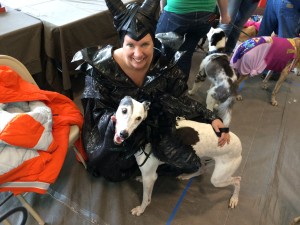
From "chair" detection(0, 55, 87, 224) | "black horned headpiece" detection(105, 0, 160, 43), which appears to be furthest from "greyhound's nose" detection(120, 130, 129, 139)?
"chair" detection(0, 55, 87, 224)

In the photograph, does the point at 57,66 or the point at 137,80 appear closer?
the point at 137,80

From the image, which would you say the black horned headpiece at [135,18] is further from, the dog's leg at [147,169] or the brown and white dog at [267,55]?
the brown and white dog at [267,55]

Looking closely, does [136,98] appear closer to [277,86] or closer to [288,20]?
[277,86]

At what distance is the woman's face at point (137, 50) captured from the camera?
1.20 meters

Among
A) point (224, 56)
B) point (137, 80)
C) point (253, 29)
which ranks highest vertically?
point (137, 80)

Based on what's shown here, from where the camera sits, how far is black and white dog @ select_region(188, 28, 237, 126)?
6.80ft

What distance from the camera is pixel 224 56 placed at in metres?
2.27

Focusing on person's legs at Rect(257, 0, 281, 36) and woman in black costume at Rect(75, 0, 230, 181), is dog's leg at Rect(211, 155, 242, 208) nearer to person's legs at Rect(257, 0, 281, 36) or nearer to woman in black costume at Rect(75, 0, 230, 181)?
woman in black costume at Rect(75, 0, 230, 181)

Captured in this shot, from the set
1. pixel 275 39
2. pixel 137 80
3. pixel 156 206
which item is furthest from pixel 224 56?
pixel 156 206

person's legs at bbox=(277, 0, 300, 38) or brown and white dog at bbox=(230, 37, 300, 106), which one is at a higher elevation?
A: person's legs at bbox=(277, 0, 300, 38)

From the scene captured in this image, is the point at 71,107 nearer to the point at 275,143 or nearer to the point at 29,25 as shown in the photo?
the point at 29,25

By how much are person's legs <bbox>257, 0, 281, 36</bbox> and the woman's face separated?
2009 millimetres

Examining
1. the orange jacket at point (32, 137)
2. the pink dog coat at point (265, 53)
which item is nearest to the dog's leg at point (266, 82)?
the pink dog coat at point (265, 53)

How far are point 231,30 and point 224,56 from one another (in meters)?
0.87
